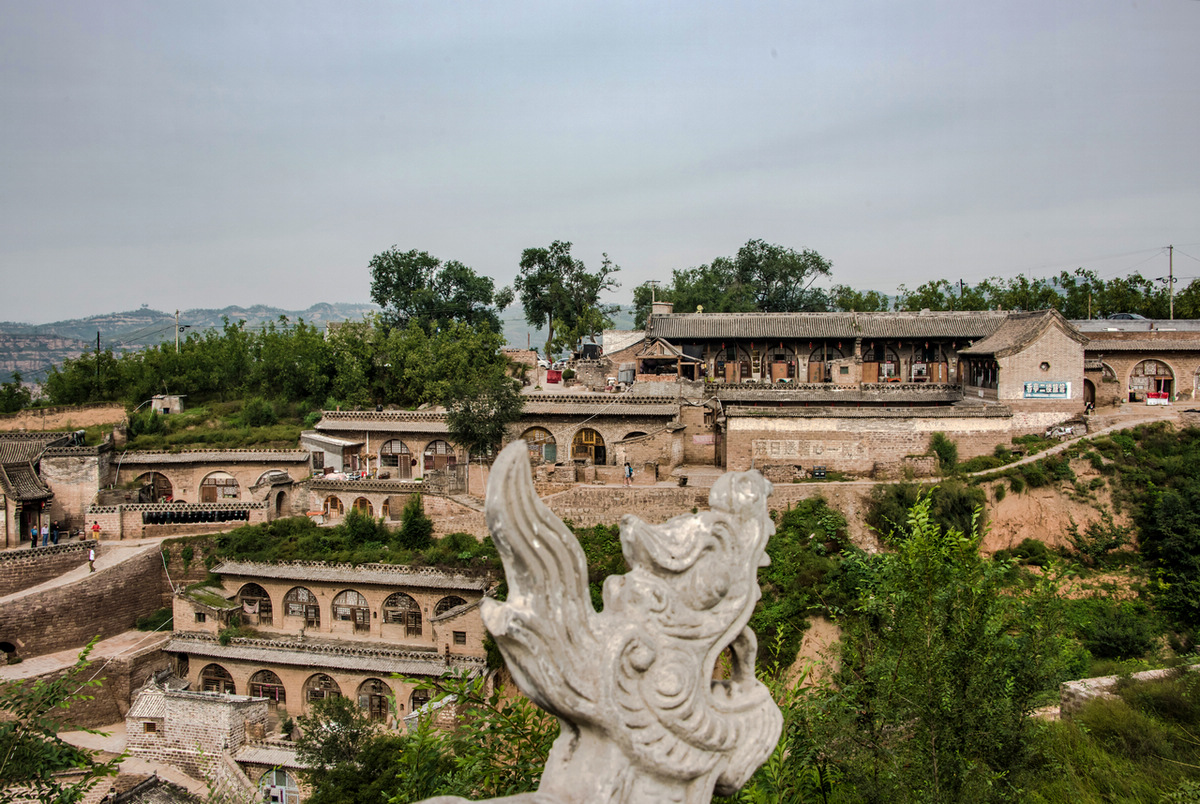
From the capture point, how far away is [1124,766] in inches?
313

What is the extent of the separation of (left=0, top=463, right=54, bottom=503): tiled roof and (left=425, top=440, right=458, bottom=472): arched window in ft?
43.0

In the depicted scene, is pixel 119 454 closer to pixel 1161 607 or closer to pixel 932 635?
pixel 932 635

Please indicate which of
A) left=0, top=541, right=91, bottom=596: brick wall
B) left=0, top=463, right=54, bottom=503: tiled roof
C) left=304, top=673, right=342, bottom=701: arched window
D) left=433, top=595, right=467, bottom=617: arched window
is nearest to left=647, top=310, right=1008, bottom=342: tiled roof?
left=433, top=595, right=467, bottom=617: arched window

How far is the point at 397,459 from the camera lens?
95.7 feet

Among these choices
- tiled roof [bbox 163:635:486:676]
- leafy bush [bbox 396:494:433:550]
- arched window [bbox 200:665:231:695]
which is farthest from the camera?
leafy bush [bbox 396:494:433:550]

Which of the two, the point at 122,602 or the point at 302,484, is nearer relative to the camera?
the point at 122,602

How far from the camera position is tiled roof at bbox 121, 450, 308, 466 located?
1142 inches

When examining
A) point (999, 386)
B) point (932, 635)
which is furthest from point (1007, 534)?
point (932, 635)

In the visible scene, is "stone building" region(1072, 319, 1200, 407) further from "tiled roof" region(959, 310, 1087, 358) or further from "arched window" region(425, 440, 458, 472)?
"arched window" region(425, 440, 458, 472)

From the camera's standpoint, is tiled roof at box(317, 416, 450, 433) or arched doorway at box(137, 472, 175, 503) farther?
arched doorway at box(137, 472, 175, 503)

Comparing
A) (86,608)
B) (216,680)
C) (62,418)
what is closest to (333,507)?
(216,680)

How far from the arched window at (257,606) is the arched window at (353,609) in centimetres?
238

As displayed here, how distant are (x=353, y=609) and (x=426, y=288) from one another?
3001 cm

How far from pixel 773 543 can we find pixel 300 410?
23707 mm
